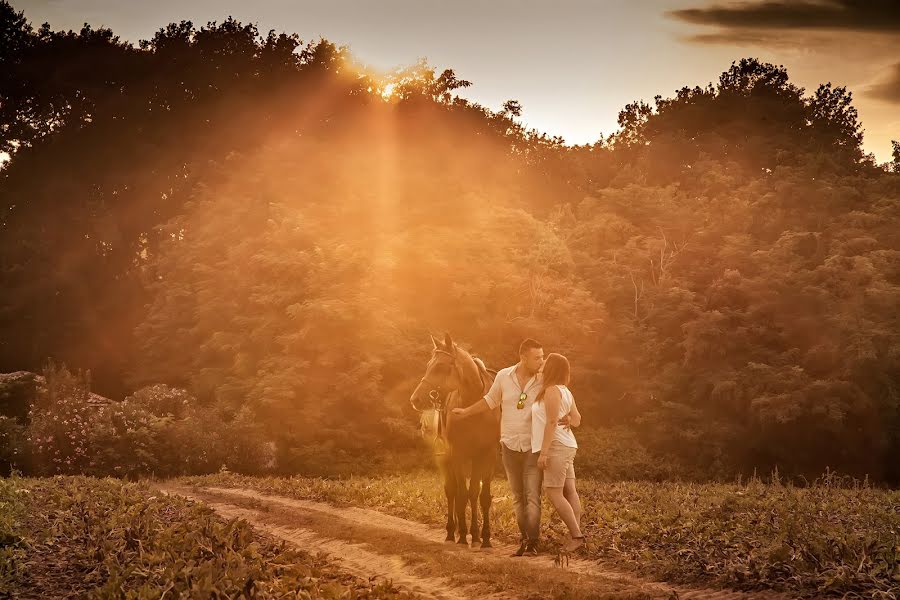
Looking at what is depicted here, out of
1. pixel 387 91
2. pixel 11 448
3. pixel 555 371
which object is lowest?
pixel 11 448

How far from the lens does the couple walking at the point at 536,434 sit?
31.2 feet

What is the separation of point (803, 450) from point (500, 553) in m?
22.3

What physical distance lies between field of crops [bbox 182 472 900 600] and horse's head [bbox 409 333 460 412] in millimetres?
2366

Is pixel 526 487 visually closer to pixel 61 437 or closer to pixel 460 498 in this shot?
pixel 460 498

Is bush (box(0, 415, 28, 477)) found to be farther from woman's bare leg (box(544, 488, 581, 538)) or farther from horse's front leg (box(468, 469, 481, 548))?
woman's bare leg (box(544, 488, 581, 538))

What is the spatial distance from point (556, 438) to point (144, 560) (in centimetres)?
470

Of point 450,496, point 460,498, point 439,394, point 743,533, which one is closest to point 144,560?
point 439,394

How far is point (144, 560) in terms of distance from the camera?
802 centimetres

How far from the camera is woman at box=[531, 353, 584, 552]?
948cm

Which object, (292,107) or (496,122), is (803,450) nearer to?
(496,122)

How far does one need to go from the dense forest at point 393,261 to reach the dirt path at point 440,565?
10864 millimetres

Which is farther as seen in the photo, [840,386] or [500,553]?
[840,386]

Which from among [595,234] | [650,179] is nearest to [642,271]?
[595,234]

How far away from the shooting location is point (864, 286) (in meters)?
27.6
